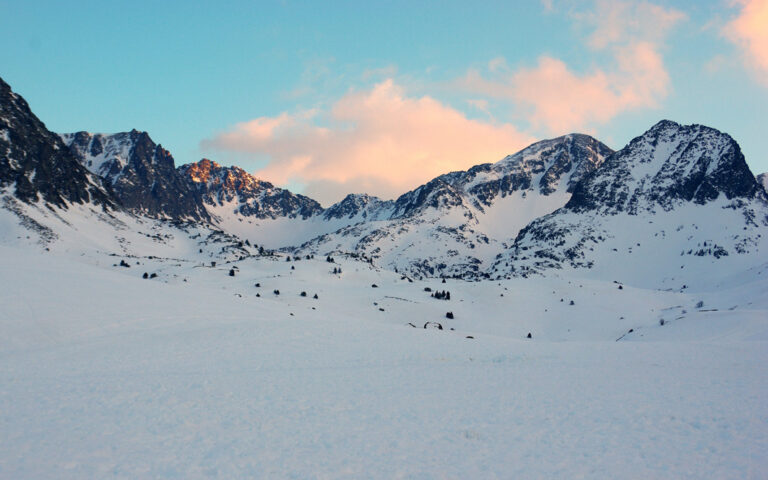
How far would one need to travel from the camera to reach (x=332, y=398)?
565 inches

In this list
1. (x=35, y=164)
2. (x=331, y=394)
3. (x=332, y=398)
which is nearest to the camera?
(x=332, y=398)

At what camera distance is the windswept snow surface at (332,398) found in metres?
9.91

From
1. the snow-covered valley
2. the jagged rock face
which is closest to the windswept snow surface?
the snow-covered valley

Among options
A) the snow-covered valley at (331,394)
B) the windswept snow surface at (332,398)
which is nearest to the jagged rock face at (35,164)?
the snow-covered valley at (331,394)

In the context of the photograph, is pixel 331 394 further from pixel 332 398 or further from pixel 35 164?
pixel 35 164

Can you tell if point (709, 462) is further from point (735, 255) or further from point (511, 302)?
point (735, 255)

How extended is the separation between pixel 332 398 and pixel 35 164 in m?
174

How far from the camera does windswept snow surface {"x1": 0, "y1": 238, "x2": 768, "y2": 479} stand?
9914 millimetres

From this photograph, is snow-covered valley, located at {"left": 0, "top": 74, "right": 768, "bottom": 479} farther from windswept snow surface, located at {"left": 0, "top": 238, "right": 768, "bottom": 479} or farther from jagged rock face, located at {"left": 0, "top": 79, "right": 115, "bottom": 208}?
jagged rock face, located at {"left": 0, "top": 79, "right": 115, "bottom": 208}

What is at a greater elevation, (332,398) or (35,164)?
(35,164)

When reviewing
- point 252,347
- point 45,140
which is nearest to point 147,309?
point 252,347

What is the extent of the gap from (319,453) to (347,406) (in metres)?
3.17

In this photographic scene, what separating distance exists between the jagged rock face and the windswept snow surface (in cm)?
13357

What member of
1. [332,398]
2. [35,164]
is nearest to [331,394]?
[332,398]
